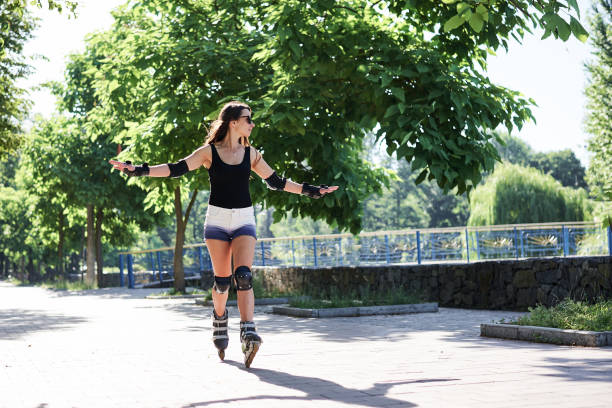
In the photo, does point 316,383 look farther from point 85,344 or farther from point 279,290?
point 279,290

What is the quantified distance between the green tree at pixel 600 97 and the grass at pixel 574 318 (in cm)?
3065

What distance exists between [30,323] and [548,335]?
902 cm

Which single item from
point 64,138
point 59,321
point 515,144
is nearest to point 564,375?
point 59,321

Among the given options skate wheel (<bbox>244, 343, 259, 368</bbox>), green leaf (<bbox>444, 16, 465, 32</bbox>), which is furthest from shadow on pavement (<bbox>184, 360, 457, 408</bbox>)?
green leaf (<bbox>444, 16, 465, 32</bbox>)

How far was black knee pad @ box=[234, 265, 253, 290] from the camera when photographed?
21.8ft

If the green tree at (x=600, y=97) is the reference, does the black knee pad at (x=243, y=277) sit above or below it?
below

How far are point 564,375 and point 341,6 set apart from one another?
31.2ft

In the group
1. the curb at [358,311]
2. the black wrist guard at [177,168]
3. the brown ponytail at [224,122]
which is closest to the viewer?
the black wrist guard at [177,168]

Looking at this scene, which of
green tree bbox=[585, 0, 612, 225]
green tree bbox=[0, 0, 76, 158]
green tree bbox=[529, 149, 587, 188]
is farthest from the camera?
green tree bbox=[529, 149, 587, 188]

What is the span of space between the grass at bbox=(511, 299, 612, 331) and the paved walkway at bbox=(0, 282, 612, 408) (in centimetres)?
51

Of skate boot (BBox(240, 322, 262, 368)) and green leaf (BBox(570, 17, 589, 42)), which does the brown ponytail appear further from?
green leaf (BBox(570, 17, 589, 42))

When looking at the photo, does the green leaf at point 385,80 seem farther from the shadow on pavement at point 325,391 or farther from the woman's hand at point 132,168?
the shadow on pavement at point 325,391

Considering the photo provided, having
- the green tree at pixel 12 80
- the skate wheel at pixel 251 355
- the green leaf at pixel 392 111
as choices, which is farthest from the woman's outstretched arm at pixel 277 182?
the green tree at pixel 12 80

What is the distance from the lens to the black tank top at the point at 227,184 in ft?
22.0
